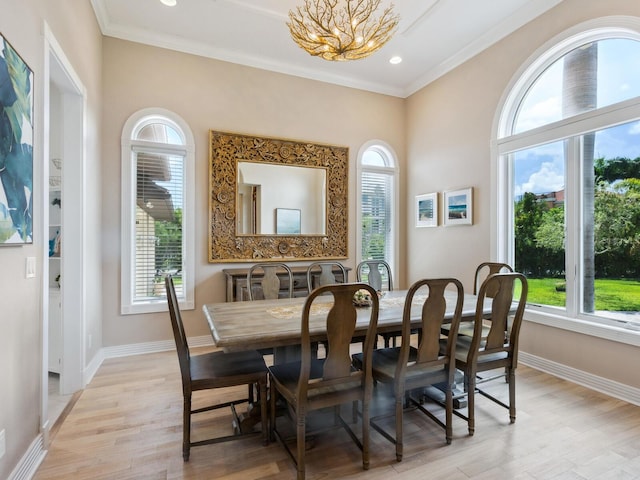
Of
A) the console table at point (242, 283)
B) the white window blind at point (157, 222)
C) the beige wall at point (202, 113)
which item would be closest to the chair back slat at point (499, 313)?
the console table at point (242, 283)

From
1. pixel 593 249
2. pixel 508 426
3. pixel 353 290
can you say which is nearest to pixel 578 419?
pixel 508 426

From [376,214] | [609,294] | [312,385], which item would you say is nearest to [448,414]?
[312,385]

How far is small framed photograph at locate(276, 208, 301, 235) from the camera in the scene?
4.50 metres

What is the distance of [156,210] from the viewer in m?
3.99

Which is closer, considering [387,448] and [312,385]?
[312,385]

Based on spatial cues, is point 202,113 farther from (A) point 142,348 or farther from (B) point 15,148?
(A) point 142,348

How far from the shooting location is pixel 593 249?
3062 mm

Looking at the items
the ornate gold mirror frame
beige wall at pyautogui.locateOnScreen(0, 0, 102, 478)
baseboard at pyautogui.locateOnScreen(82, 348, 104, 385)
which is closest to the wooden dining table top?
beige wall at pyautogui.locateOnScreen(0, 0, 102, 478)

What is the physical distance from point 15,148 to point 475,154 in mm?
4218

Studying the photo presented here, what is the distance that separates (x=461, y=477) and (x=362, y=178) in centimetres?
393

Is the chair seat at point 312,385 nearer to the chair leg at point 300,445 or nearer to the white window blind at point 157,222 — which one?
the chair leg at point 300,445

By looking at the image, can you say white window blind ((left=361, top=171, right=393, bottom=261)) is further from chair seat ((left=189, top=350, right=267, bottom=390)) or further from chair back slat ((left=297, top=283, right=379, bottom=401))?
chair back slat ((left=297, top=283, right=379, bottom=401))

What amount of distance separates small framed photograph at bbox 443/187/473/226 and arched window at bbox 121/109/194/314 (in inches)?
128

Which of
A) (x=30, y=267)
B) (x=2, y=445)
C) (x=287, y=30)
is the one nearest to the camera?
(x=2, y=445)
